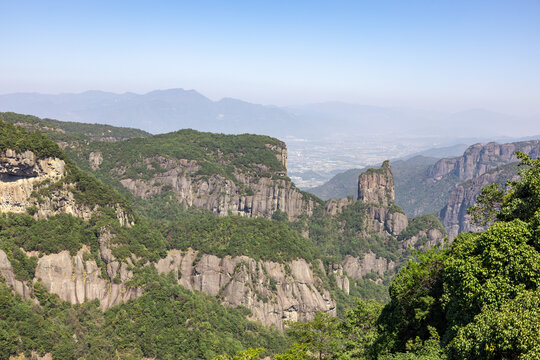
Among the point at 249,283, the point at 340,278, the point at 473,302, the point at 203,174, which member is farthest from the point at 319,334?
the point at 203,174

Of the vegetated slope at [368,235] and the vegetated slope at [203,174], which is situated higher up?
the vegetated slope at [203,174]

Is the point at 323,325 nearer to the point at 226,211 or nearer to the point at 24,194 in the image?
the point at 24,194

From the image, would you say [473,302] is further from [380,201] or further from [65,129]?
[65,129]

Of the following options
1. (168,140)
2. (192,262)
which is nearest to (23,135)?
(192,262)

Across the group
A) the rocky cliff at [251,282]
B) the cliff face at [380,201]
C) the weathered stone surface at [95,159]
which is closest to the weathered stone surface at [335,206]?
the cliff face at [380,201]

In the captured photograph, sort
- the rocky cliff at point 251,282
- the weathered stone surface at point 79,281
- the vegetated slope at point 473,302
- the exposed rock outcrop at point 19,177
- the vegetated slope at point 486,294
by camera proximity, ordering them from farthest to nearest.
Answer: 1. the rocky cliff at point 251,282
2. the exposed rock outcrop at point 19,177
3. the weathered stone surface at point 79,281
4. the vegetated slope at point 473,302
5. the vegetated slope at point 486,294

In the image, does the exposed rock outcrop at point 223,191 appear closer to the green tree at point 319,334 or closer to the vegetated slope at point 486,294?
the green tree at point 319,334

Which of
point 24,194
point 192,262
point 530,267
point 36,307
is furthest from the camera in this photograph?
point 192,262
